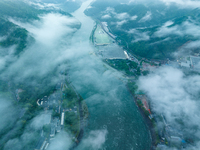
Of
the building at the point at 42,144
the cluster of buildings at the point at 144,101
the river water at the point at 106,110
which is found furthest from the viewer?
the cluster of buildings at the point at 144,101

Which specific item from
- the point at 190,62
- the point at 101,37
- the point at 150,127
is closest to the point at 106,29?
the point at 101,37

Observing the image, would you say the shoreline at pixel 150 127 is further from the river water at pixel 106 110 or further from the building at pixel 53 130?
the building at pixel 53 130

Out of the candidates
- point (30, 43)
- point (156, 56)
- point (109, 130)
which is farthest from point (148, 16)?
point (109, 130)

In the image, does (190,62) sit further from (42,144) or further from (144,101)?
(42,144)

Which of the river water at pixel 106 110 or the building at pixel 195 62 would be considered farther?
the building at pixel 195 62

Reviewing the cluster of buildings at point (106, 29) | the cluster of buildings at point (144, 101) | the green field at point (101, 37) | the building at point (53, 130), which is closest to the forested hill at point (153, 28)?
the cluster of buildings at point (106, 29)

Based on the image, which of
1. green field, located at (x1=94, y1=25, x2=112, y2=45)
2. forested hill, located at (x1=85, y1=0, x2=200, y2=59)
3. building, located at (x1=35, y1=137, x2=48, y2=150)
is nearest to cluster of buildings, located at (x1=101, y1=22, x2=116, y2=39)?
green field, located at (x1=94, y1=25, x2=112, y2=45)
